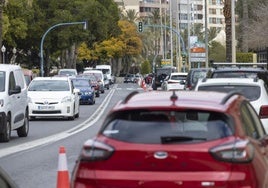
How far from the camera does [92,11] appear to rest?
3489 inches

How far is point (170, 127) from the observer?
7.29 m

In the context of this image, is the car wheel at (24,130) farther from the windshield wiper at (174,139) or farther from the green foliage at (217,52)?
the green foliage at (217,52)

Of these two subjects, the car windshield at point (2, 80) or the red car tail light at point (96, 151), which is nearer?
the red car tail light at point (96, 151)

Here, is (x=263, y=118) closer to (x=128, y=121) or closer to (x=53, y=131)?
(x=128, y=121)

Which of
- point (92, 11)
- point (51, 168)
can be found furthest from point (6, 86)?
point (92, 11)

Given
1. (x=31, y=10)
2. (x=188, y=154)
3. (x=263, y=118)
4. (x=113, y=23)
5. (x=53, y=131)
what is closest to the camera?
(x=188, y=154)

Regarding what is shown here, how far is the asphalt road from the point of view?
44.0 feet

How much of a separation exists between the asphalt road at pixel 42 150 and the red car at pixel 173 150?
5.16 meters

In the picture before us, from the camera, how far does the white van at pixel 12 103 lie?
1931 cm

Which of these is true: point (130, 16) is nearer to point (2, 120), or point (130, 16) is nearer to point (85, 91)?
point (85, 91)

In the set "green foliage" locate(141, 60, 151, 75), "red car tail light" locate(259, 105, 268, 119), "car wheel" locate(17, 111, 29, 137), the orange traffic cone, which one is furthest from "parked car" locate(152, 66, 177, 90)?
"green foliage" locate(141, 60, 151, 75)

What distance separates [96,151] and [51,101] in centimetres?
2180

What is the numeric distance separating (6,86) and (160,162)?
13.3 metres

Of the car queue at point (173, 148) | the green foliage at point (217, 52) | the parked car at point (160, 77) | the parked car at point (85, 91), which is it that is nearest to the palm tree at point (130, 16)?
the green foliage at point (217, 52)
